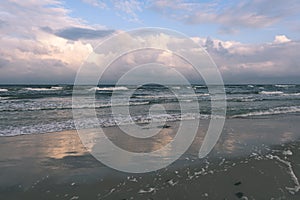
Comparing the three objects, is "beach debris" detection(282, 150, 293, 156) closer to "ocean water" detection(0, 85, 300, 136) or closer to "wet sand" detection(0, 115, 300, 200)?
"wet sand" detection(0, 115, 300, 200)

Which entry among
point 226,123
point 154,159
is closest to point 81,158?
point 154,159

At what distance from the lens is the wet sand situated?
5117 millimetres

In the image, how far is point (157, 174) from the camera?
6.11m

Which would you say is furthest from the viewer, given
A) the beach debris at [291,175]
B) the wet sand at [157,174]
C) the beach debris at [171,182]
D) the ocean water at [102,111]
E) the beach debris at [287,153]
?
the ocean water at [102,111]

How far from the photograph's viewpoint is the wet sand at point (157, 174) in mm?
5117

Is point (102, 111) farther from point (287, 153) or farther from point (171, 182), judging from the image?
point (171, 182)

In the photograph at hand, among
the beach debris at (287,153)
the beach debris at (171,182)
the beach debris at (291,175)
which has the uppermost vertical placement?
the beach debris at (171,182)

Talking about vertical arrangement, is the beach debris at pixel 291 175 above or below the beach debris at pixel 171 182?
below

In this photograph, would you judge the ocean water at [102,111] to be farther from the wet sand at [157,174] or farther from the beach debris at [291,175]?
the beach debris at [291,175]

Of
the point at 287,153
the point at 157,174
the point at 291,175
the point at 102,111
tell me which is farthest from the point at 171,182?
the point at 102,111

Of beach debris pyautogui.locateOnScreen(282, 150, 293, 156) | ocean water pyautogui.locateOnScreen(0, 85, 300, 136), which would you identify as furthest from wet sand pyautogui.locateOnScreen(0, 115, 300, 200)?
ocean water pyautogui.locateOnScreen(0, 85, 300, 136)

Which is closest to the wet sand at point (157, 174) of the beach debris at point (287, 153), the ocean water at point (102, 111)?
the beach debris at point (287, 153)

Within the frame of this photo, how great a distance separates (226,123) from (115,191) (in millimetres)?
9584

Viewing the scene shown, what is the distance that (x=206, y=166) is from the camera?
6707 millimetres
